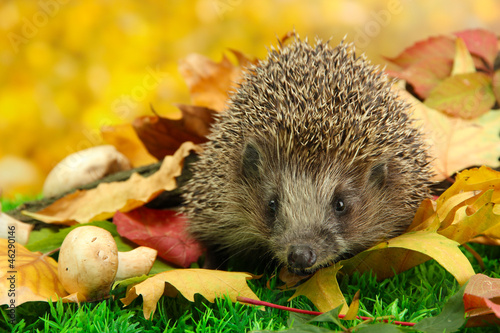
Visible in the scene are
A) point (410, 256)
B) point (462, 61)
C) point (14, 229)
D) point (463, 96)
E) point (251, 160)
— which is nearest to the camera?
point (410, 256)

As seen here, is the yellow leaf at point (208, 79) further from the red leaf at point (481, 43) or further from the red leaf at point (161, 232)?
the red leaf at point (481, 43)

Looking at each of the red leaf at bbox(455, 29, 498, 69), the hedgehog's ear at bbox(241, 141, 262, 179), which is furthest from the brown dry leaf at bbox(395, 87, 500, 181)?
the hedgehog's ear at bbox(241, 141, 262, 179)

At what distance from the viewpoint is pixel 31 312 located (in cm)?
136

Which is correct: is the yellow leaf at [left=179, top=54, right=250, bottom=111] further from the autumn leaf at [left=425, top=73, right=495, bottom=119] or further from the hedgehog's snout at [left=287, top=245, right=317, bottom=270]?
the hedgehog's snout at [left=287, top=245, right=317, bottom=270]

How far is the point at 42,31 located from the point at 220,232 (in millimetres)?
2565

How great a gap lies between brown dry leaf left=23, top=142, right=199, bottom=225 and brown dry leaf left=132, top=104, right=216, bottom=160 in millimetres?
158

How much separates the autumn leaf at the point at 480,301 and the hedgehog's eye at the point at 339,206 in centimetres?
43

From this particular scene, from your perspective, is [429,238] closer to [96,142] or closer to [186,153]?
[186,153]

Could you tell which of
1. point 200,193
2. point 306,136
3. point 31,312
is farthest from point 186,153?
point 31,312

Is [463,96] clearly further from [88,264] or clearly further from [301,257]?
[88,264]

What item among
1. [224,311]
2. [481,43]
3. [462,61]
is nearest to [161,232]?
[224,311]

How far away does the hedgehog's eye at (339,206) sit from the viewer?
4.97ft

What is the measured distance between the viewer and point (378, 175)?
160 centimetres

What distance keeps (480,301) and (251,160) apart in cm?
80
